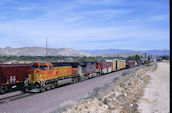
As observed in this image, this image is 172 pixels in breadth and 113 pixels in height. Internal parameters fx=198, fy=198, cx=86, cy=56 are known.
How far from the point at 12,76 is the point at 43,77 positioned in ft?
10.5

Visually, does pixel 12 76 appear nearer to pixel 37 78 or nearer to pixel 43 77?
pixel 37 78

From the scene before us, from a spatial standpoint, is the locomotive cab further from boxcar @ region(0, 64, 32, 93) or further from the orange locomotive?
boxcar @ region(0, 64, 32, 93)

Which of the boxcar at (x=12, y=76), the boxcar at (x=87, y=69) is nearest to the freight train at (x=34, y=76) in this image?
the boxcar at (x=12, y=76)

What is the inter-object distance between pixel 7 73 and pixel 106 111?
11.2 metres

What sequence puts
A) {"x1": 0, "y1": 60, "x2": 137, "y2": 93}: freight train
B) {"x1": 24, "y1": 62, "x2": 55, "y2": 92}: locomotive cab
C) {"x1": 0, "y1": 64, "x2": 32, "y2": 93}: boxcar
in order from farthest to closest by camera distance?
{"x1": 24, "y1": 62, "x2": 55, "y2": 92}: locomotive cab
{"x1": 0, "y1": 60, "x2": 137, "y2": 93}: freight train
{"x1": 0, "y1": 64, "x2": 32, "y2": 93}: boxcar

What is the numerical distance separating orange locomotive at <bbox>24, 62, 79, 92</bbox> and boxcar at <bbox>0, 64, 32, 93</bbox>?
1.00 metres

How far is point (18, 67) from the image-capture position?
21.9 m

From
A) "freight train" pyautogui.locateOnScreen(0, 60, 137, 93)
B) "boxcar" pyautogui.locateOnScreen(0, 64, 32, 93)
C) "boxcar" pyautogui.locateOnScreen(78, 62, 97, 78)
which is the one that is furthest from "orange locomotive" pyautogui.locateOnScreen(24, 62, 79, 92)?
"boxcar" pyautogui.locateOnScreen(78, 62, 97, 78)

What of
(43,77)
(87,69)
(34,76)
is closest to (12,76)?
(34,76)

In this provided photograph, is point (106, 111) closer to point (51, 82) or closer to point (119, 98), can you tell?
point (119, 98)

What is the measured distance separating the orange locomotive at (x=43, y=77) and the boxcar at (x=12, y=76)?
100 cm

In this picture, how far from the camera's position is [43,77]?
2156 centimetres

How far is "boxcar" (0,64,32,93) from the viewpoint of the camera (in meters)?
19.6

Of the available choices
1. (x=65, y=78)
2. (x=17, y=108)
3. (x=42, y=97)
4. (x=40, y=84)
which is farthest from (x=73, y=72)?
(x=17, y=108)
